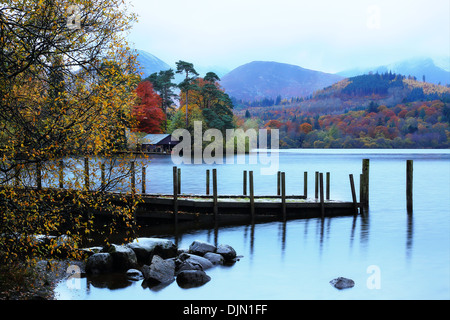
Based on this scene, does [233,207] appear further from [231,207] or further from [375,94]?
[375,94]

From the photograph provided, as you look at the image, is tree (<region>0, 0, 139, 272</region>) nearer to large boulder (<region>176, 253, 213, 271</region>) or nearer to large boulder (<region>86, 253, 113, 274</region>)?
large boulder (<region>86, 253, 113, 274</region>)

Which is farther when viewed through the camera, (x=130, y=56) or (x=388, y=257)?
(x=388, y=257)

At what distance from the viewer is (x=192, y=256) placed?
1434cm

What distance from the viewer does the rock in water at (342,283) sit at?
13.5 m

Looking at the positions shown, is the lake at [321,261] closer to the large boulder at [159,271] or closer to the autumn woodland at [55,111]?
the large boulder at [159,271]

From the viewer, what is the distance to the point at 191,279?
12.7 metres

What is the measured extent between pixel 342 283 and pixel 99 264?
7.38 metres

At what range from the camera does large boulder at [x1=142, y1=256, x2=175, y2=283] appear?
12.5 metres

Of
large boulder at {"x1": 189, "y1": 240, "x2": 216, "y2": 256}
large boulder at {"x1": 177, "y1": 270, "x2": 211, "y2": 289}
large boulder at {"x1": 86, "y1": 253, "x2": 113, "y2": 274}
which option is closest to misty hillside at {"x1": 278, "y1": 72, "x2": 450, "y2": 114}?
large boulder at {"x1": 189, "y1": 240, "x2": 216, "y2": 256}

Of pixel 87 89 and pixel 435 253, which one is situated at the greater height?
pixel 87 89

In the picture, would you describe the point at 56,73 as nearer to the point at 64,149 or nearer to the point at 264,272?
the point at 64,149

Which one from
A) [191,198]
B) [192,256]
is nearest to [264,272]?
[192,256]

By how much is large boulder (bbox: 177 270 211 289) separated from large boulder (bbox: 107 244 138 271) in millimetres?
1720

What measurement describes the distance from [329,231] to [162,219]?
25.9 feet
